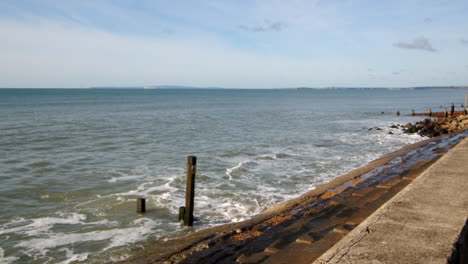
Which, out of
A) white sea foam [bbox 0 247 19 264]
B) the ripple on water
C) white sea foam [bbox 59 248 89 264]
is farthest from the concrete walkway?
the ripple on water

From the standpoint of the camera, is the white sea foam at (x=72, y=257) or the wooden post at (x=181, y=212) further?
the wooden post at (x=181, y=212)

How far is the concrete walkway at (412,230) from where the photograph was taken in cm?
447

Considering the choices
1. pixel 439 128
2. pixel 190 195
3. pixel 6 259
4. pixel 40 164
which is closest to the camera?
pixel 6 259

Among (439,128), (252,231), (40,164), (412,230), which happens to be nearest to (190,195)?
(252,231)

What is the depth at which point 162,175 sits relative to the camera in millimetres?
15359

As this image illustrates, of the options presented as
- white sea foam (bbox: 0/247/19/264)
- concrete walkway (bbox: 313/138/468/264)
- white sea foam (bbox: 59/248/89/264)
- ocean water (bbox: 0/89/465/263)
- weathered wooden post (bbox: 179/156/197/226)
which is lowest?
white sea foam (bbox: 0/247/19/264)

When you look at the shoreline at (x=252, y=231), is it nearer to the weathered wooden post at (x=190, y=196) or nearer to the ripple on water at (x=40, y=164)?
the weathered wooden post at (x=190, y=196)

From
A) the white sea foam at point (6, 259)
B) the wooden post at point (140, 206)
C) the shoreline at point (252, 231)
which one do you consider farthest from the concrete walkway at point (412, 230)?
the white sea foam at point (6, 259)

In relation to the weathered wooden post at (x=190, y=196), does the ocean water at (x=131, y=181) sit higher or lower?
lower

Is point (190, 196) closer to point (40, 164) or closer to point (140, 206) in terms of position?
point (140, 206)

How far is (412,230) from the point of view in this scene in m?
5.25

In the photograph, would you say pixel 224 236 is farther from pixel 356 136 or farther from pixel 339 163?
pixel 356 136

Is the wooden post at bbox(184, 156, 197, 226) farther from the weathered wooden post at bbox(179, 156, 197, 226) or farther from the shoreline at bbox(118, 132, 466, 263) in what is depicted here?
the shoreline at bbox(118, 132, 466, 263)

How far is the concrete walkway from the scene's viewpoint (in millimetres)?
4473
